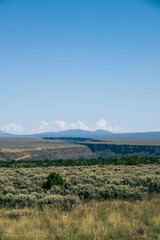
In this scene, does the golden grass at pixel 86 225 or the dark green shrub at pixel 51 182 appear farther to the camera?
the dark green shrub at pixel 51 182

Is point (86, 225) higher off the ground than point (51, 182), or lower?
higher

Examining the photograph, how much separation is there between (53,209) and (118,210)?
7.99 feet

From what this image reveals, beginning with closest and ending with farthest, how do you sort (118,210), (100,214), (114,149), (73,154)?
(100,214)
(118,210)
(73,154)
(114,149)

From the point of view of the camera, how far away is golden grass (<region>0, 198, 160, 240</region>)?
6250 millimetres

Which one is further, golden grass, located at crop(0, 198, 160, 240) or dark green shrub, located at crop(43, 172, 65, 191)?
dark green shrub, located at crop(43, 172, 65, 191)

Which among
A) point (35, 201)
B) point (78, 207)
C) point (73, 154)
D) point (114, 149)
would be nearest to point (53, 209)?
point (78, 207)

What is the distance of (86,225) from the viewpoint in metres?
6.86

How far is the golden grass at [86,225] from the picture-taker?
246 inches

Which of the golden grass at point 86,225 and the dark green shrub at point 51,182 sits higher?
the golden grass at point 86,225

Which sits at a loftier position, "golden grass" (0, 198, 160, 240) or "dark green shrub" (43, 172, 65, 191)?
"golden grass" (0, 198, 160, 240)

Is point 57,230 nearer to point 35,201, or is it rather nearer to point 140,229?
point 140,229

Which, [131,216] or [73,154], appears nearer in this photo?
[131,216]

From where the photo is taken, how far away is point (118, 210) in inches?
343

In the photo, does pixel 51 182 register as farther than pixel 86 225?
Yes
